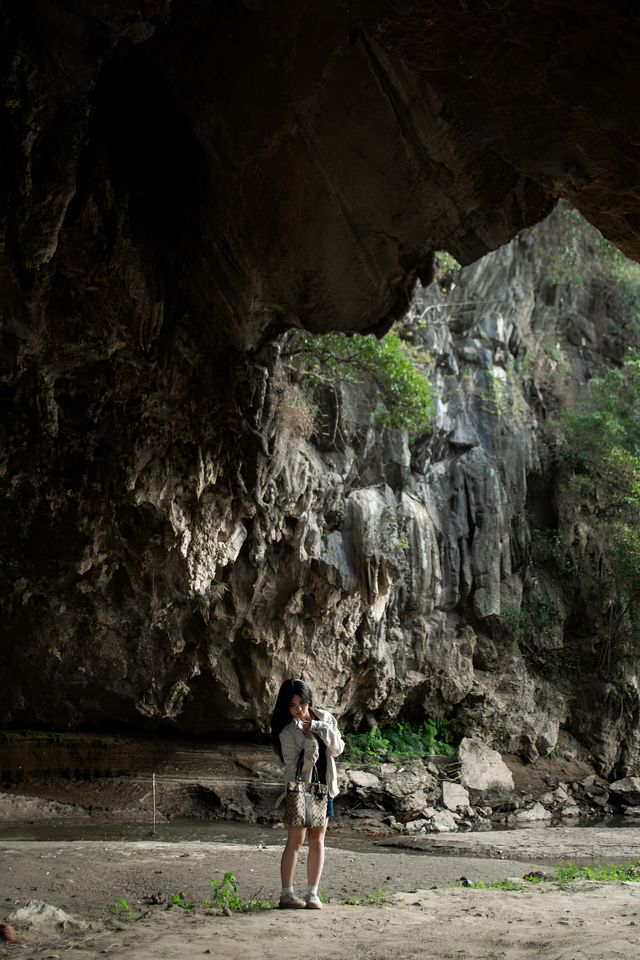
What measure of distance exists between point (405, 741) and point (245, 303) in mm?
13727

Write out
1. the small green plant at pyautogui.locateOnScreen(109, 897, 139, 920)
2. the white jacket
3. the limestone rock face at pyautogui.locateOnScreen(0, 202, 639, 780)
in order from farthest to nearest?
the limestone rock face at pyautogui.locateOnScreen(0, 202, 639, 780)
the white jacket
the small green plant at pyautogui.locateOnScreen(109, 897, 139, 920)

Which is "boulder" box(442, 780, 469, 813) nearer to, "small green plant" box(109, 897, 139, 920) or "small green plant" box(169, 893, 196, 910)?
"small green plant" box(169, 893, 196, 910)

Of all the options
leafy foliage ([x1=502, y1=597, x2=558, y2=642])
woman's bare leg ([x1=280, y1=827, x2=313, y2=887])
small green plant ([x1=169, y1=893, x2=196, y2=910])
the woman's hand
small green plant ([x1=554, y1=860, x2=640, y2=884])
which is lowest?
small green plant ([x1=554, y1=860, x2=640, y2=884])

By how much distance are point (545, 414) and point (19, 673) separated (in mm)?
17499

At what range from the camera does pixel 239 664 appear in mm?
16109

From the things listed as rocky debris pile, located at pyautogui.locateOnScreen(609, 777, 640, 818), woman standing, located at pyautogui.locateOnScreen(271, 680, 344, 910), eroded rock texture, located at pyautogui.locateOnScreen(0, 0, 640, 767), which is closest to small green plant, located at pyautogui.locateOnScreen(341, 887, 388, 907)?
woman standing, located at pyautogui.locateOnScreen(271, 680, 344, 910)

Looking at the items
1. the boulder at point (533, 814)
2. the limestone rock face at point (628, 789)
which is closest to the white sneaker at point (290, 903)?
the boulder at point (533, 814)

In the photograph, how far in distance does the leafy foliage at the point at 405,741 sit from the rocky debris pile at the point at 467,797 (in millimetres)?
467

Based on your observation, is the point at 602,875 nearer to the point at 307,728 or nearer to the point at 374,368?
the point at 307,728

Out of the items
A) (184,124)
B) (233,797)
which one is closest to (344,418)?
(233,797)

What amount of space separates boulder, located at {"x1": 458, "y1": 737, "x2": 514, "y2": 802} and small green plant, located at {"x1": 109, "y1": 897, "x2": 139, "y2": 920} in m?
14.0

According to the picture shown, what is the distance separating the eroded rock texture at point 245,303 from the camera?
5113mm

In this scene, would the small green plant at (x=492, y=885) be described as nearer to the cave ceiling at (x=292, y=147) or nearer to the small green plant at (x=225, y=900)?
the small green plant at (x=225, y=900)

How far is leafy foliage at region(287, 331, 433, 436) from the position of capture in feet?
42.3
